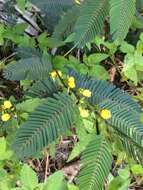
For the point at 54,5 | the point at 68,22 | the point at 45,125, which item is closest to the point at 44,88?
the point at 45,125

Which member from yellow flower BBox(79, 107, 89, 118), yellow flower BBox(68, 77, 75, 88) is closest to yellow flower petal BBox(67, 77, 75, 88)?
yellow flower BBox(68, 77, 75, 88)

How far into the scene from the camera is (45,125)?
2.97 feet

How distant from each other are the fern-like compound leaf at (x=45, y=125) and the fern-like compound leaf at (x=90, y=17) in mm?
167

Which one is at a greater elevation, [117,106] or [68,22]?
[68,22]

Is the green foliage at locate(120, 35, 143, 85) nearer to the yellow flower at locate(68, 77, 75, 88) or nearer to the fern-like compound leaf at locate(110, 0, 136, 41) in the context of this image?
the yellow flower at locate(68, 77, 75, 88)

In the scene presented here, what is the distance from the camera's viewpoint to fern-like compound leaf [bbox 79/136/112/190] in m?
0.86

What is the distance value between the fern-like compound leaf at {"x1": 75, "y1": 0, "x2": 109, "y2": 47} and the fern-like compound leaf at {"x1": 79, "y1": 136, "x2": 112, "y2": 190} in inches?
10.7

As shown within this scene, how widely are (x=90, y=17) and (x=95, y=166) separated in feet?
1.22

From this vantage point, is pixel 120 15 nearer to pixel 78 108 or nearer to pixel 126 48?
pixel 78 108

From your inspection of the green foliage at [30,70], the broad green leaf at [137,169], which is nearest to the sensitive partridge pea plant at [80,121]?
the green foliage at [30,70]

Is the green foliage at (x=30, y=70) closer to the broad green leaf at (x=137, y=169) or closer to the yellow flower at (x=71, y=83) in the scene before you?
the yellow flower at (x=71, y=83)

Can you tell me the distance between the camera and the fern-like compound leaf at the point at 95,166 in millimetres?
860

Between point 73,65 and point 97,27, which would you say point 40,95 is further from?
point 73,65

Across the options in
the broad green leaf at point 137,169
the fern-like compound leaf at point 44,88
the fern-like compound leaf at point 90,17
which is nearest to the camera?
the fern-like compound leaf at point 90,17
